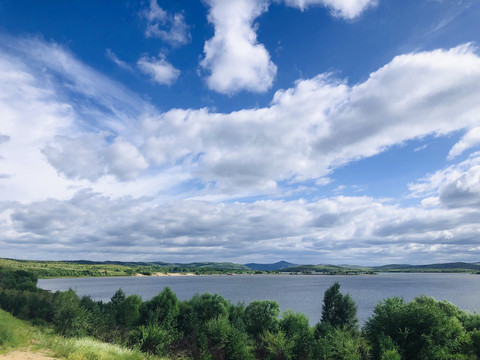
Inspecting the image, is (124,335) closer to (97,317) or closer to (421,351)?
(97,317)

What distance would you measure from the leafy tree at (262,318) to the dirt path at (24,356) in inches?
2091

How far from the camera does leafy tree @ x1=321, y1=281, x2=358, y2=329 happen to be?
72312 millimetres

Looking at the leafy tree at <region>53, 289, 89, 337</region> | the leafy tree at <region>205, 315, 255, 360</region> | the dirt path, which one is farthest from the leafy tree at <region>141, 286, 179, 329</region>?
the dirt path

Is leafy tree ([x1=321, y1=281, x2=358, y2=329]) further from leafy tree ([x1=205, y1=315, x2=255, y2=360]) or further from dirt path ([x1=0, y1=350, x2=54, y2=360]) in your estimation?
dirt path ([x1=0, y1=350, x2=54, y2=360])

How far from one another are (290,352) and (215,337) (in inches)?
507

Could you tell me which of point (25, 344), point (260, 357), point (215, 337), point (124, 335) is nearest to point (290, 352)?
point (260, 357)

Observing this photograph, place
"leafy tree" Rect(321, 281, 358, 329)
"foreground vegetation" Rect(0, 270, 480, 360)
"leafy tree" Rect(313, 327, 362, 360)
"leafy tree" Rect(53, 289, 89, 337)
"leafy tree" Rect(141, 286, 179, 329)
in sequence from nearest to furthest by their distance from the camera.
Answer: "leafy tree" Rect(313, 327, 362, 360) < "foreground vegetation" Rect(0, 270, 480, 360) < "leafy tree" Rect(53, 289, 89, 337) < "leafy tree" Rect(141, 286, 179, 329) < "leafy tree" Rect(321, 281, 358, 329)

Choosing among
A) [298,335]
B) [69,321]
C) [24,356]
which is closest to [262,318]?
[298,335]

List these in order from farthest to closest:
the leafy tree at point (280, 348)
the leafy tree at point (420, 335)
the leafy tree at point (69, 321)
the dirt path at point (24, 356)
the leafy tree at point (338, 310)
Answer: the leafy tree at point (338, 310) → the leafy tree at point (69, 321) → the leafy tree at point (280, 348) → the leafy tree at point (420, 335) → the dirt path at point (24, 356)

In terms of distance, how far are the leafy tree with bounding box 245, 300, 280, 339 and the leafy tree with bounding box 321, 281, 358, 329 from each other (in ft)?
41.1

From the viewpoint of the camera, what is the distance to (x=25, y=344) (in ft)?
79.6

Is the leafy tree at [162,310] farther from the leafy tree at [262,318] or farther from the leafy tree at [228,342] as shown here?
the leafy tree at [262,318]

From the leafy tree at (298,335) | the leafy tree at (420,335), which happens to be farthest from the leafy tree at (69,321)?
the leafy tree at (420,335)

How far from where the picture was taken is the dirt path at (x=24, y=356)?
20.1 meters
